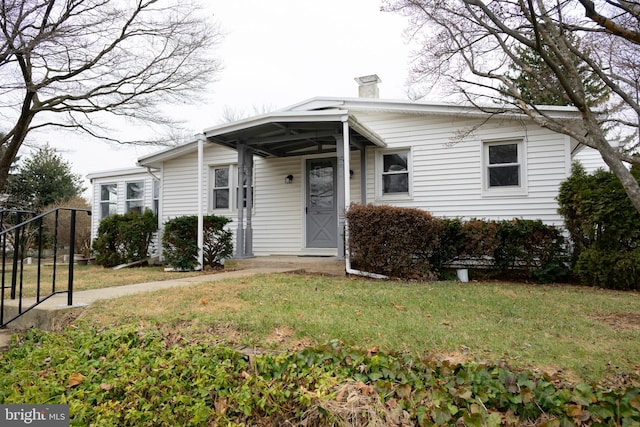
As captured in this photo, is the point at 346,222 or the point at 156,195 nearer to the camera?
the point at 346,222

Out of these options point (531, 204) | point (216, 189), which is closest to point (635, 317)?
point (531, 204)

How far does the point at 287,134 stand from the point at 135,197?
7.59m

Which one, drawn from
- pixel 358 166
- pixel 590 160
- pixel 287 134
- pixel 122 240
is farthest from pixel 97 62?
pixel 590 160

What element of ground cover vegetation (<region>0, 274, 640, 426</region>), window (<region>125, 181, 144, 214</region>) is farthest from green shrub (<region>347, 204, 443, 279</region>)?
window (<region>125, 181, 144, 214</region>)

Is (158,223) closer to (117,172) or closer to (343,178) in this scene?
(117,172)

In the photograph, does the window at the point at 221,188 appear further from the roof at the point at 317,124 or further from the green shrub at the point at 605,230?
the green shrub at the point at 605,230

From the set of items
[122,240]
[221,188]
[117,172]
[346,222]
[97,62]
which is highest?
[97,62]

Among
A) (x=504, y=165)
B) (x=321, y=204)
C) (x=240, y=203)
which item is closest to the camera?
(x=504, y=165)

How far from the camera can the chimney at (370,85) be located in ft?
33.8

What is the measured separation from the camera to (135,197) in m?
13.2

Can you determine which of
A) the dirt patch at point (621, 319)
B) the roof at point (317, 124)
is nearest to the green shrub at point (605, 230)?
the roof at point (317, 124)

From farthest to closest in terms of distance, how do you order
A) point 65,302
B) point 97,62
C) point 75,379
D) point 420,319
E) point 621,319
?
point 97,62 < point 65,302 < point 621,319 < point 420,319 < point 75,379

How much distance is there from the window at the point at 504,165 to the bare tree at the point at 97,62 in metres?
8.48

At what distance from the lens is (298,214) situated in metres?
10.1
